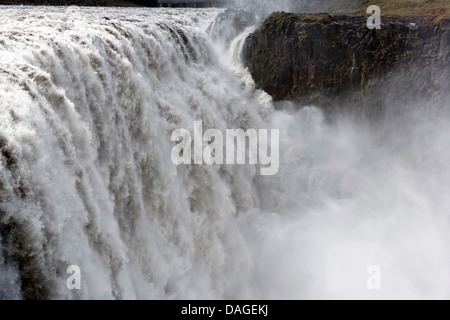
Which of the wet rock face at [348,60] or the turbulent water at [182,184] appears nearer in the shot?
the turbulent water at [182,184]

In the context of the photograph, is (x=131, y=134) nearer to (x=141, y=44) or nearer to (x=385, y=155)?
(x=141, y=44)

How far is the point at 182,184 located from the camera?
9.38 metres

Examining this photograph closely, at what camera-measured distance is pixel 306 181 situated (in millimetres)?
13914

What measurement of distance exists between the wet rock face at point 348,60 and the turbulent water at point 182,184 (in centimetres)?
70

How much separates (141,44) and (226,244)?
19.3ft

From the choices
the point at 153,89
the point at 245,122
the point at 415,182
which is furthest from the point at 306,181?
the point at 153,89

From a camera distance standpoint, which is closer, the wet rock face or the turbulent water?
the turbulent water

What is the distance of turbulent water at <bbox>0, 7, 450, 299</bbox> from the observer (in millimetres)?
5148

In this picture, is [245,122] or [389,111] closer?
[245,122]

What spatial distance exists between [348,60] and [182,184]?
28.3 ft

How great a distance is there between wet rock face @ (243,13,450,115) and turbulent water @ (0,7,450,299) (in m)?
0.70

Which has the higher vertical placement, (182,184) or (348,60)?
(348,60)

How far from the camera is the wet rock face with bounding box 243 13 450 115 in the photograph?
13.5 m

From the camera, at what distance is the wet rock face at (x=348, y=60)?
13.5 metres
